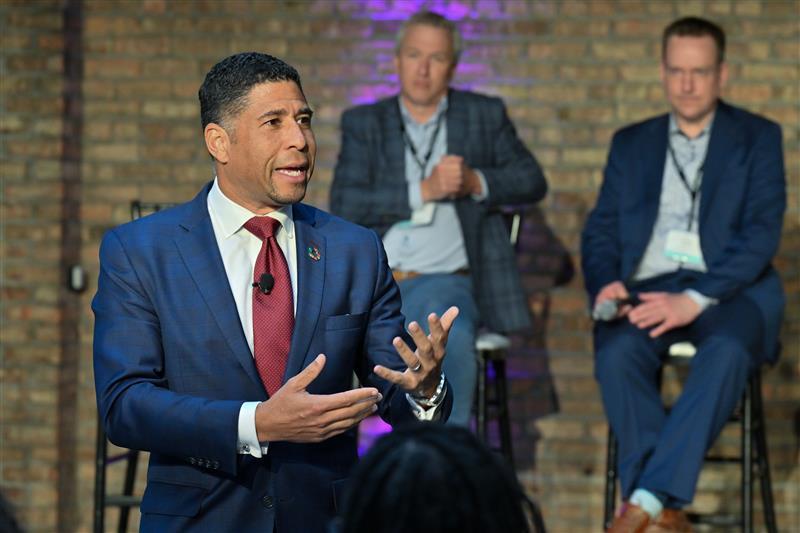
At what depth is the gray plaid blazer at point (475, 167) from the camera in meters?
4.50

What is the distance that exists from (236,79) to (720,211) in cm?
228

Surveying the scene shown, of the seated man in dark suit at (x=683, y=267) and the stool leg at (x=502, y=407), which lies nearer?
the seated man in dark suit at (x=683, y=267)

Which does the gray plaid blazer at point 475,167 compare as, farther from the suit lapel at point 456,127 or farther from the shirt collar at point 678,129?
the shirt collar at point 678,129

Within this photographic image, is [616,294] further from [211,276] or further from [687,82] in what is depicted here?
[211,276]

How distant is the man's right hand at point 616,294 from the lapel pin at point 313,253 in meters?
1.85

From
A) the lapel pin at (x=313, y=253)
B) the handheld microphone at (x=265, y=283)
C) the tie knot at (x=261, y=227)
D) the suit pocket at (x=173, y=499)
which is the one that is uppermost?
the tie knot at (x=261, y=227)

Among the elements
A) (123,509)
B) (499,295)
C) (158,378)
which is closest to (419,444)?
(158,378)

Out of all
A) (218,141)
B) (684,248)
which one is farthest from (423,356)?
(684,248)

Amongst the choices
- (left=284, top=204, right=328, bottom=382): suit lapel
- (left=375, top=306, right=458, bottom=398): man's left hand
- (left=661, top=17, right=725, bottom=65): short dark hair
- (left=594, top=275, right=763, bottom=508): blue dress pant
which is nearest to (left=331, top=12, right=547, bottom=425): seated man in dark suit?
(left=594, top=275, right=763, bottom=508): blue dress pant

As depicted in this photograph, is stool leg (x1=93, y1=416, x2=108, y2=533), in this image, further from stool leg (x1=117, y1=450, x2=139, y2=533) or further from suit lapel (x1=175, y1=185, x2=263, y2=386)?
suit lapel (x1=175, y1=185, x2=263, y2=386)

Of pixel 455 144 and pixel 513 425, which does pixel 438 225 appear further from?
pixel 513 425

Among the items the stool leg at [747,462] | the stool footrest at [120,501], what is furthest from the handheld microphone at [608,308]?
the stool footrest at [120,501]

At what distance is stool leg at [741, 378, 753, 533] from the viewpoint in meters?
4.32

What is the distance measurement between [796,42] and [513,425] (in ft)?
6.18
